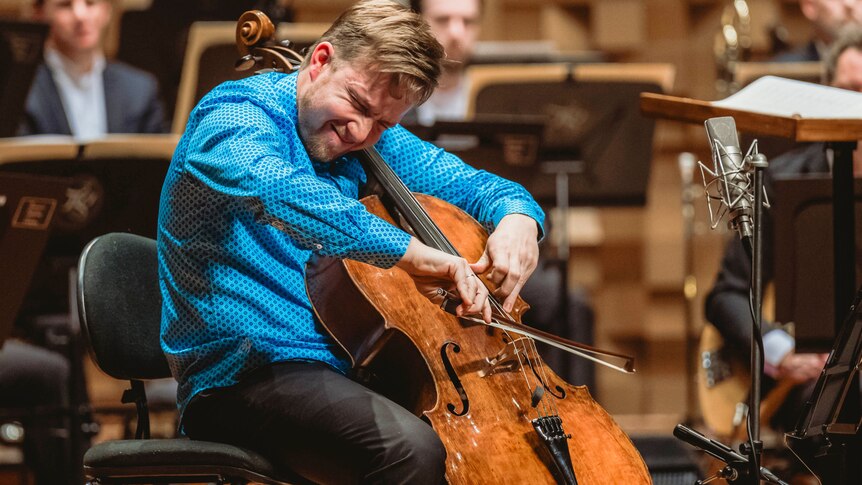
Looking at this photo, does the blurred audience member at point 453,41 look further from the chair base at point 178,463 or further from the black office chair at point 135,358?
the chair base at point 178,463

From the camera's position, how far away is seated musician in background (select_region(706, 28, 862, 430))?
10.1 feet

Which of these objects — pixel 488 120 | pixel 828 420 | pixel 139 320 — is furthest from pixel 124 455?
pixel 488 120

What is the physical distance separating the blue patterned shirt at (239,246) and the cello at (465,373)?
0.07m

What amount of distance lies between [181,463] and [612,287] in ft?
12.1

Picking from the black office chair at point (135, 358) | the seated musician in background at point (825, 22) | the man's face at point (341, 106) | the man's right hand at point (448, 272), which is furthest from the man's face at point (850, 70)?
the black office chair at point (135, 358)

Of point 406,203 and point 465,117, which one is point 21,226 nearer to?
point 406,203

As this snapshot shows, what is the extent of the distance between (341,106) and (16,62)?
152cm

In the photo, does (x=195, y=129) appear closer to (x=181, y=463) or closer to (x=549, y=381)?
(x=181, y=463)

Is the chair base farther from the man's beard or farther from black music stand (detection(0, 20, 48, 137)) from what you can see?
black music stand (detection(0, 20, 48, 137))

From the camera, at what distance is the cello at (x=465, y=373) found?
176 centimetres

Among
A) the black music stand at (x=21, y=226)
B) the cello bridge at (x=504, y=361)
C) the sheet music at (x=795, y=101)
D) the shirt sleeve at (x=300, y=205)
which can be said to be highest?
the sheet music at (x=795, y=101)

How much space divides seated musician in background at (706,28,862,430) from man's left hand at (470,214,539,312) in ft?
4.06

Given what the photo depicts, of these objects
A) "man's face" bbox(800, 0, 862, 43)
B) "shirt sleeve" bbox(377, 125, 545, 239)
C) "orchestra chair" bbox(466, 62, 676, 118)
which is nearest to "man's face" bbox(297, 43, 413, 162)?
"shirt sleeve" bbox(377, 125, 545, 239)

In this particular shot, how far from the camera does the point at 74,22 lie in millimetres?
4223
